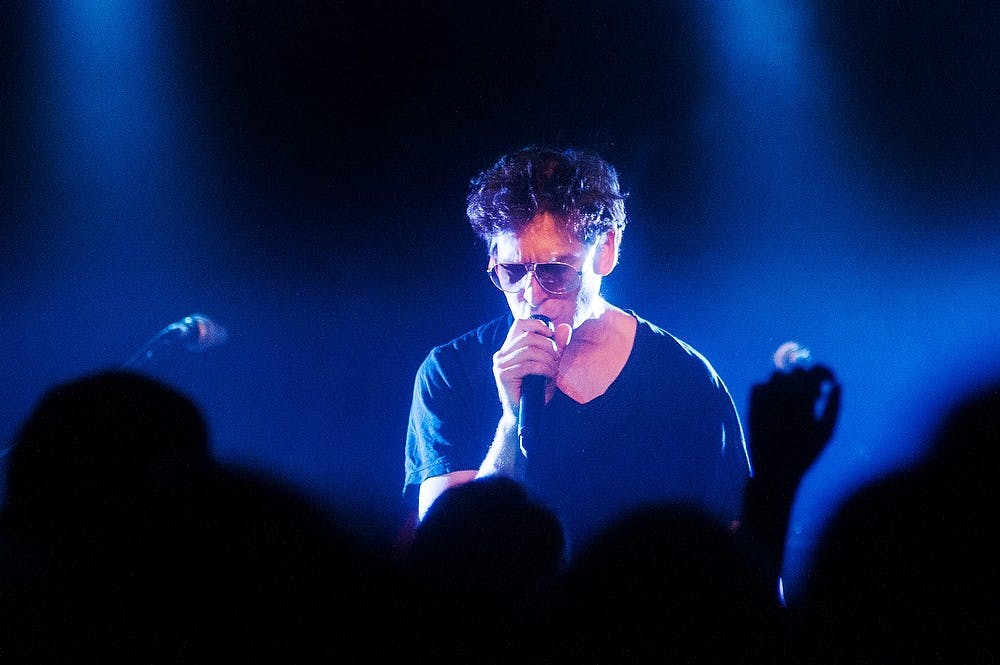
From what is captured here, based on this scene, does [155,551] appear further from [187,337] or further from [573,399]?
[573,399]

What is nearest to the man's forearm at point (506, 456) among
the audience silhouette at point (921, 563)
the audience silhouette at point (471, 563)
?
the audience silhouette at point (471, 563)

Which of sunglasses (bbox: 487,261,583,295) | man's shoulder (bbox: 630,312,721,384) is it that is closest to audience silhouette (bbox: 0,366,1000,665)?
man's shoulder (bbox: 630,312,721,384)

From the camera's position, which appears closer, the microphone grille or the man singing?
the man singing

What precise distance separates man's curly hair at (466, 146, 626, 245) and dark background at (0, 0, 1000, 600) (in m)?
0.09

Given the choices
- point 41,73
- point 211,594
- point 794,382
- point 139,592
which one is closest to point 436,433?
point 211,594

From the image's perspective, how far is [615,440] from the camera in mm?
2084

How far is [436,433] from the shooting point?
210cm

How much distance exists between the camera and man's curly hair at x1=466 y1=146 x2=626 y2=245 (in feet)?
7.15

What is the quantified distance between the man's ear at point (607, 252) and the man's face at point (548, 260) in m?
0.04

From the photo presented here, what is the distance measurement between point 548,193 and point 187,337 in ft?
4.43

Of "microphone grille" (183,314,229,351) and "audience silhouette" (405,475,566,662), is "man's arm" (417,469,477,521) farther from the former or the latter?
"microphone grille" (183,314,229,351)

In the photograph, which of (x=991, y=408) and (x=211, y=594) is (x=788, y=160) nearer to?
(x=991, y=408)

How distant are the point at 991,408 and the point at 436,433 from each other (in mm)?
2061

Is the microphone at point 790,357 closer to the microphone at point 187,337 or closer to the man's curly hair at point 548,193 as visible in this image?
the man's curly hair at point 548,193
